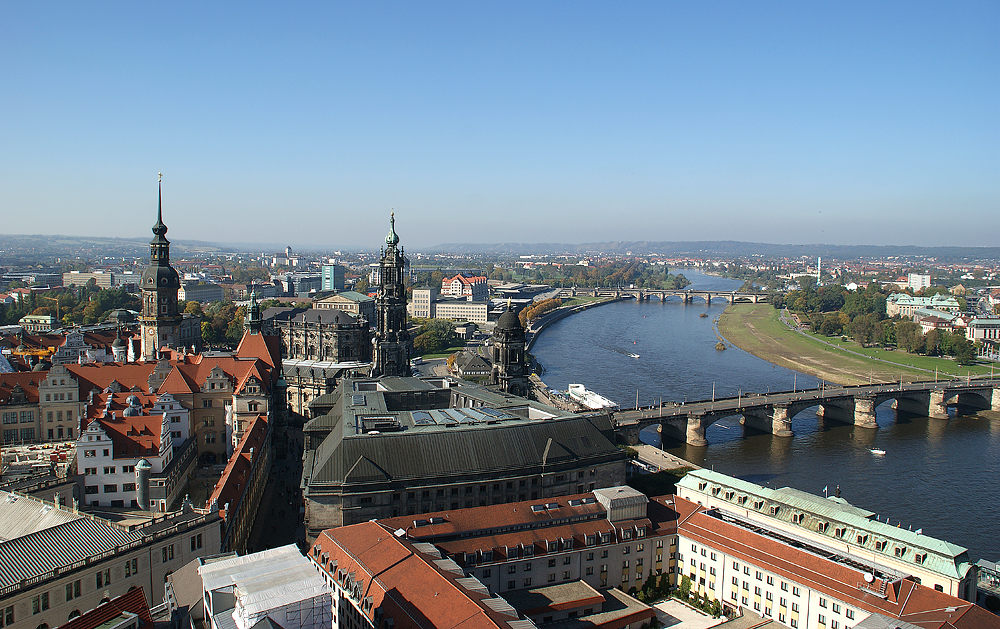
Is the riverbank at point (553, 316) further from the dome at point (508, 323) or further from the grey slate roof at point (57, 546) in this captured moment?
the grey slate roof at point (57, 546)

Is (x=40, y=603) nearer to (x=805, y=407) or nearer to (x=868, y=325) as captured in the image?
(x=805, y=407)

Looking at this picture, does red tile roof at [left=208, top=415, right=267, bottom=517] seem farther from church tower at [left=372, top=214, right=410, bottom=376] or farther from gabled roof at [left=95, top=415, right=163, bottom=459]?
church tower at [left=372, top=214, right=410, bottom=376]

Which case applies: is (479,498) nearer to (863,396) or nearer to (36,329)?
(863,396)

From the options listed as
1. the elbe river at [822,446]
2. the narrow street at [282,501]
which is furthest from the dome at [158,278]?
the elbe river at [822,446]

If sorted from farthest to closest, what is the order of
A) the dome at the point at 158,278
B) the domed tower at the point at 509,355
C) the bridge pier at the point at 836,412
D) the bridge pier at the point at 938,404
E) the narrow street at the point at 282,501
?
1. the bridge pier at the point at 938,404
2. the bridge pier at the point at 836,412
3. the dome at the point at 158,278
4. the domed tower at the point at 509,355
5. the narrow street at the point at 282,501

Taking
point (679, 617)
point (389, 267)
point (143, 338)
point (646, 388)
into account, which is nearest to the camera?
point (679, 617)

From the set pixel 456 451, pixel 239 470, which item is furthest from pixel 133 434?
pixel 456 451

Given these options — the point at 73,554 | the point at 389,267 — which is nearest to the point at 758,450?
the point at 389,267
